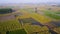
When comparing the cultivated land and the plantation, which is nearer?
the cultivated land

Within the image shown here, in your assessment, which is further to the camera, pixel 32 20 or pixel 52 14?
pixel 52 14

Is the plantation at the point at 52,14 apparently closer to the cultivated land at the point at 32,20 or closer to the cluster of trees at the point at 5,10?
the cultivated land at the point at 32,20

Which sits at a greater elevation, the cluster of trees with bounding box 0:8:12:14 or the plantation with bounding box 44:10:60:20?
the cluster of trees with bounding box 0:8:12:14

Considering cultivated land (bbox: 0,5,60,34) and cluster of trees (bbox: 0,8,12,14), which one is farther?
cluster of trees (bbox: 0,8,12,14)

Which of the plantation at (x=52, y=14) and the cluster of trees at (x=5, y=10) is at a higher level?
the cluster of trees at (x=5, y=10)

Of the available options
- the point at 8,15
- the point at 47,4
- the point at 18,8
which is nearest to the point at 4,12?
the point at 8,15

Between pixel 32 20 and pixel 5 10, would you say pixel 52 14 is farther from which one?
pixel 5 10

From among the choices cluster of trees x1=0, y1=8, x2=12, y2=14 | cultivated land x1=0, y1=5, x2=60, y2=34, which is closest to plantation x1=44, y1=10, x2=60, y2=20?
cultivated land x1=0, y1=5, x2=60, y2=34

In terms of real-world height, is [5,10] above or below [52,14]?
above

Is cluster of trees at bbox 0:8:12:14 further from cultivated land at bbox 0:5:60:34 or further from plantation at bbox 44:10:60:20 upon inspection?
plantation at bbox 44:10:60:20

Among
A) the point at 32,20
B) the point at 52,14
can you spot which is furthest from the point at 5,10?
the point at 52,14

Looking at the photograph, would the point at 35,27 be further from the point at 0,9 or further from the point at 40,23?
the point at 0,9

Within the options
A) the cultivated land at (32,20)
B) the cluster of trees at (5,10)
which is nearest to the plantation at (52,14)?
the cultivated land at (32,20)
